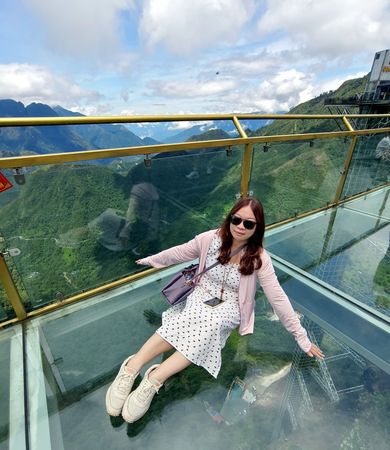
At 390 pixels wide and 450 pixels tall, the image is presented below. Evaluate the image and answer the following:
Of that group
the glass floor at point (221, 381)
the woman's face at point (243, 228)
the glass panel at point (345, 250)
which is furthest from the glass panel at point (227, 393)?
the woman's face at point (243, 228)

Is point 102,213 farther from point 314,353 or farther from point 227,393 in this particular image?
point 314,353

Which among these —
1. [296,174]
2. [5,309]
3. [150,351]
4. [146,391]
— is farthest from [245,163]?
[5,309]

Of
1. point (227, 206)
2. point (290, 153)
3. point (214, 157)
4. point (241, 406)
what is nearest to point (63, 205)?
point (214, 157)

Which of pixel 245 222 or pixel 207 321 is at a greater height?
pixel 245 222

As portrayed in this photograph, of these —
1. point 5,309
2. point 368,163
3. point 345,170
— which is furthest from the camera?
point 368,163

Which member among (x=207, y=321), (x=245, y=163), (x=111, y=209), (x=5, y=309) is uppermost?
(x=245, y=163)

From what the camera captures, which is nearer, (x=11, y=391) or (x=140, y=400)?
(x=140, y=400)

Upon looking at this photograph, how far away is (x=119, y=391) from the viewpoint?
148 centimetres

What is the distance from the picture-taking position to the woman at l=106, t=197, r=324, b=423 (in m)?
1.49

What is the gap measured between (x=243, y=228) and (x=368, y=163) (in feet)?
10.6

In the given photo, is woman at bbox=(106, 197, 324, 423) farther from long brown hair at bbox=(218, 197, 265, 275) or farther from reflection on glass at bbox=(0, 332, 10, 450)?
reflection on glass at bbox=(0, 332, 10, 450)

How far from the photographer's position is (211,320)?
155cm

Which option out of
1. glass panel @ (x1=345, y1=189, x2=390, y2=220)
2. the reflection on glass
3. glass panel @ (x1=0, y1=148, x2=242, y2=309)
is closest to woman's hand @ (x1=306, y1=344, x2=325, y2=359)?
glass panel @ (x1=0, y1=148, x2=242, y2=309)

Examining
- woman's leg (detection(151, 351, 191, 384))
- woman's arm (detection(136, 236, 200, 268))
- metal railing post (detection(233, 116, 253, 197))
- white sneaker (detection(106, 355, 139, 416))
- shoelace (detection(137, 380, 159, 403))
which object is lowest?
white sneaker (detection(106, 355, 139, 416))
